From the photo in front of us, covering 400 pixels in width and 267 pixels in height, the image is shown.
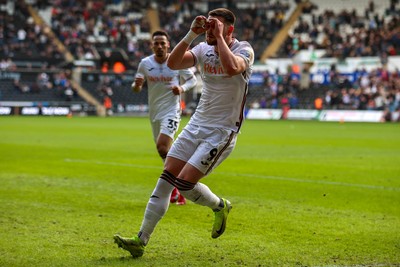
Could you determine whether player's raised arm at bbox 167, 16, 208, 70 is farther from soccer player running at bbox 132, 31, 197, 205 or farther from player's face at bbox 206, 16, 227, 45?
soccer player running at bbox 132, 31, 197, 205

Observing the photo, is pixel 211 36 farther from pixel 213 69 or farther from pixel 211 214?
pixel 211 214

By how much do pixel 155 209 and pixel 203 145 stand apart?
88 centimetres

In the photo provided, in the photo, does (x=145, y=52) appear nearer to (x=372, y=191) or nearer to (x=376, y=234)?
(x=372, y=191)

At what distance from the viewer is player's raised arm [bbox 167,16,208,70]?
764cm

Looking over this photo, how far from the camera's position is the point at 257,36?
214ft

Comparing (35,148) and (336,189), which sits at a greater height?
(336,189)

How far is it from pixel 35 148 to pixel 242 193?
11.9m

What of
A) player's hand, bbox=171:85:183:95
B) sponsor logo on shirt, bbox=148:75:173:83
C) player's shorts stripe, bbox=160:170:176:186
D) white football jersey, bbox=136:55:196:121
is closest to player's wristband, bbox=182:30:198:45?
player's shorts stripe, bbox=160:170:176:186

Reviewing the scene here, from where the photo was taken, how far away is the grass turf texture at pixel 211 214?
793 centimetres

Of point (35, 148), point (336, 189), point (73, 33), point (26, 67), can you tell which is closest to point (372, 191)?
point (336, 189)

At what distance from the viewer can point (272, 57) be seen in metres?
62.5

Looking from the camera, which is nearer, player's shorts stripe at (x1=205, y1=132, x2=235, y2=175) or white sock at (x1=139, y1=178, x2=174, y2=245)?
white sock at (x1=139, y1=178, x2=174, y2=245)

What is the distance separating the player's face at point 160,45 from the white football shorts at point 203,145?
4.69 metres

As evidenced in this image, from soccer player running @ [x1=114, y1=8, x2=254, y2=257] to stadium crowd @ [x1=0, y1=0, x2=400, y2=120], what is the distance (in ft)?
138
